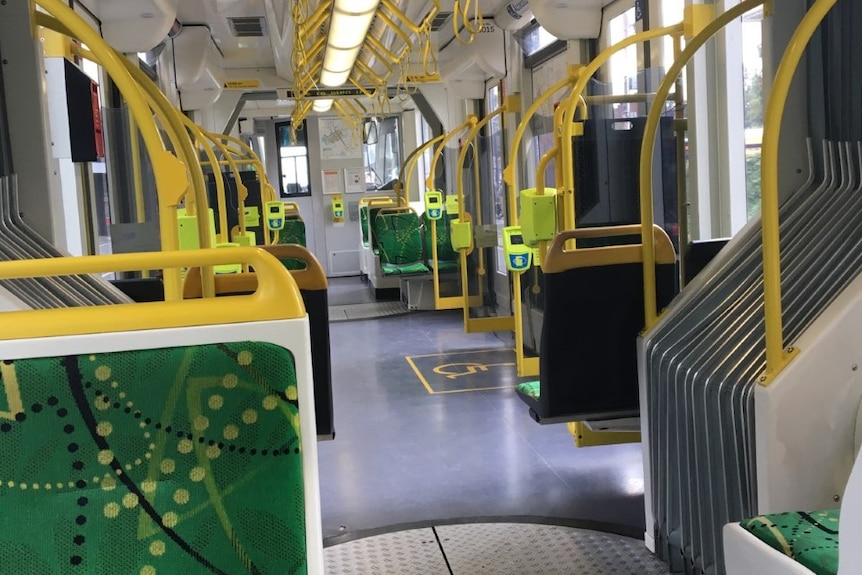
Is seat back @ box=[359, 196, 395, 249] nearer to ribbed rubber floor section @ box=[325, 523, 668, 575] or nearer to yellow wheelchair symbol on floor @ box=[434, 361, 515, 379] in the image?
yellow wheelchair symbol on floor @ box=[434, 361, 515, 379]

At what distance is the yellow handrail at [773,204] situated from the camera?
6.70 ft

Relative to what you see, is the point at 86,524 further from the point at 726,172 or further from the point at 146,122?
the point at 726,172

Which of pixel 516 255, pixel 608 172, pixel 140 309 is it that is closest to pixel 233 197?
pixel 516 255

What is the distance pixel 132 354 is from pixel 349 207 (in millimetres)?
13450

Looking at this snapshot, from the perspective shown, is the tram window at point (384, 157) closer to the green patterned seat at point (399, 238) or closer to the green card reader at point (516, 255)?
the green patterned seat at point (399, 238)

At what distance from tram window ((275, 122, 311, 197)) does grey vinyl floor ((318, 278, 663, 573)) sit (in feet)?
25.1

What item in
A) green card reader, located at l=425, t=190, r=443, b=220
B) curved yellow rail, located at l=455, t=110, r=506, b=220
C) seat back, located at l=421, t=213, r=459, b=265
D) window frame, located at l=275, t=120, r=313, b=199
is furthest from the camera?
window frame, located at l=275, t=120, r=313, b=199

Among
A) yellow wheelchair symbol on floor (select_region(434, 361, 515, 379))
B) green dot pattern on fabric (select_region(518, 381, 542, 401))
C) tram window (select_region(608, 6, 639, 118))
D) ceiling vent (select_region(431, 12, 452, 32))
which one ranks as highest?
ceiling vent (select_region(431, 12, 452, 32))

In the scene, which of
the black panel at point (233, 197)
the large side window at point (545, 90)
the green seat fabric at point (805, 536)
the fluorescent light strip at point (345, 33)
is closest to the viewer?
the green seat fabric at point (805, 536)

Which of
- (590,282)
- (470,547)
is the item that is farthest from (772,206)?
(470,547)

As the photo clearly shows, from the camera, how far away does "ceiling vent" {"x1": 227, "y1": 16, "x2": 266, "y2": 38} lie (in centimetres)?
857

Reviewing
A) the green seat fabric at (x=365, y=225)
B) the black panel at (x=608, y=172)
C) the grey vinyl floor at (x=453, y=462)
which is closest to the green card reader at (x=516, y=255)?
the grey vinyl floor at (x=453, y=462)

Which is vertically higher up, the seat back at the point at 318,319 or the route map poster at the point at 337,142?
the route map poster at the point at 337,142

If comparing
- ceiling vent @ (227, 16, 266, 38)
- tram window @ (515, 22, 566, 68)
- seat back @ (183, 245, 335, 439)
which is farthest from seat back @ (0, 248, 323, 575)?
ceiling vent @ (227, 16, 266, 38)
